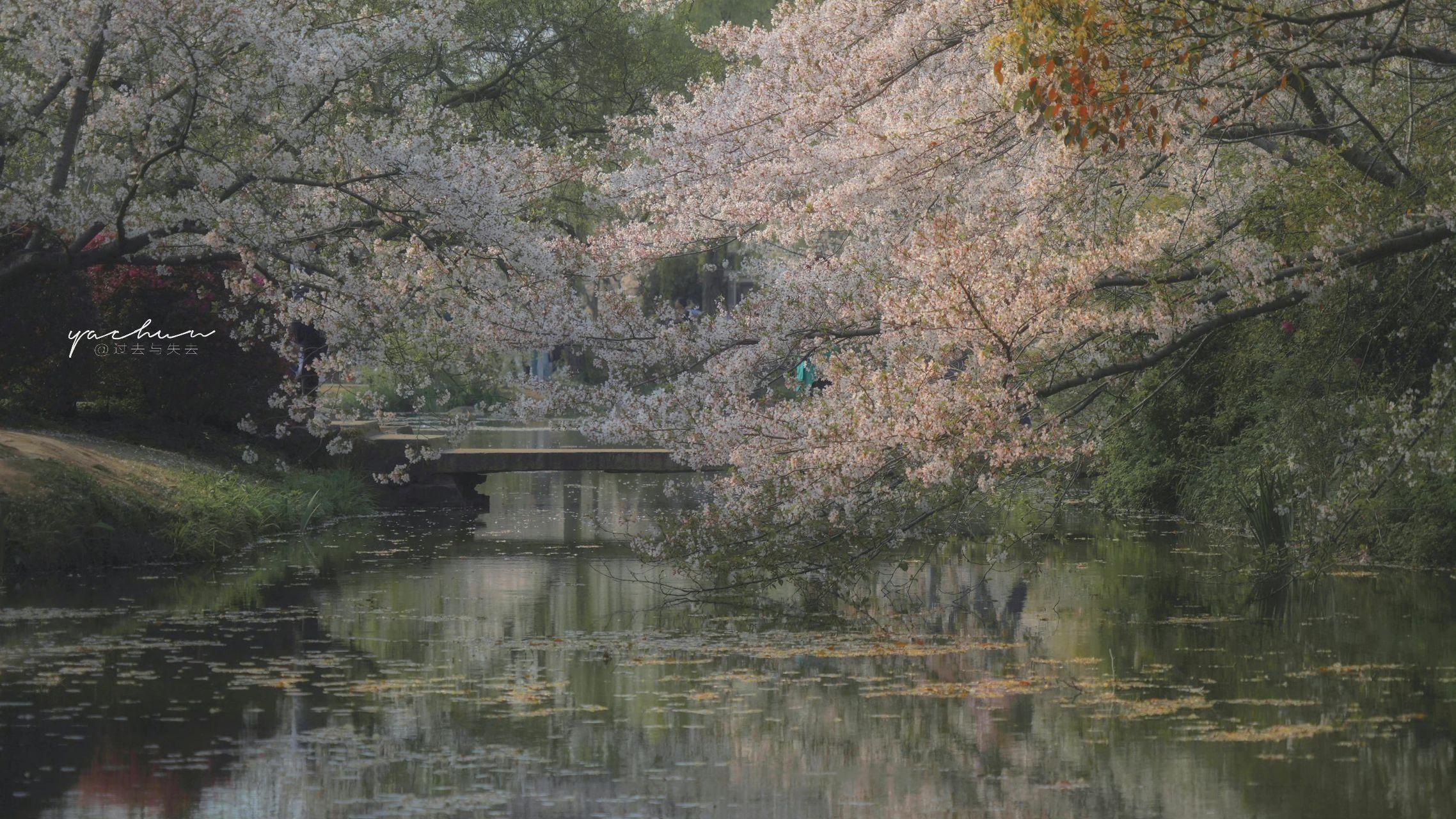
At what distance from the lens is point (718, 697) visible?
10.4 metres

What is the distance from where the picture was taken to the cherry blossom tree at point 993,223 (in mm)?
11656

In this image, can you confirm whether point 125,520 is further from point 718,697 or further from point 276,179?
point 718,697

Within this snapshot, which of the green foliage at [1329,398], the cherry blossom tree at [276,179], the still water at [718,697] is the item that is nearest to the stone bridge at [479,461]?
the cherry blossom tree at [276,179]

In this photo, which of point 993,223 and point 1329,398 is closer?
point 993,223

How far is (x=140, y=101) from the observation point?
617 inches

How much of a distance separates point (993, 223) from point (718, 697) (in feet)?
17.4

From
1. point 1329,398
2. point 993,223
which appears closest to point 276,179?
point 993,223

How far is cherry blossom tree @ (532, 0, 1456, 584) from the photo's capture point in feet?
38.2

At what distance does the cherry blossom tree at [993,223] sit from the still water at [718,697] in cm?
129

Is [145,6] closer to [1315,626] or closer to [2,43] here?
[2,43]

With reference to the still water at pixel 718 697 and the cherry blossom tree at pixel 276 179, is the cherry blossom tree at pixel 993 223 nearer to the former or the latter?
the still water at pixel 718 697

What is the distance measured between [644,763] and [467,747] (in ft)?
3.28

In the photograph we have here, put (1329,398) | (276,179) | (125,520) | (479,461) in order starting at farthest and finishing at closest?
(479,461) → (125,520) → (1329,398) → (276,179)

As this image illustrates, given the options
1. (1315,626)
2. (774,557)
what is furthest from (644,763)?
(1315,626)
